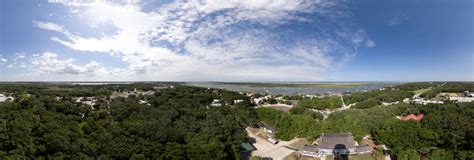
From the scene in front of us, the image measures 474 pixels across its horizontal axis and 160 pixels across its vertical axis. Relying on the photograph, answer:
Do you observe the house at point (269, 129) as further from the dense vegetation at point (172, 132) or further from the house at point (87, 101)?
the house at point (87, 101)

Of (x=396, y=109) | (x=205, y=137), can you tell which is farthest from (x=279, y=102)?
(x=205, y=137)

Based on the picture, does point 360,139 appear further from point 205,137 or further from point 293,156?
point 205,137

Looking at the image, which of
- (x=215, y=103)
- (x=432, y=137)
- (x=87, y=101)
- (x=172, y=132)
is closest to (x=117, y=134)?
(x=172, y=132)

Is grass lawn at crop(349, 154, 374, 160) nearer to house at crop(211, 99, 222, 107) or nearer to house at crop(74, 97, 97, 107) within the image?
house at crop(211, 99, 222, 107)

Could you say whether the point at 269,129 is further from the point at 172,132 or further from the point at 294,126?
the point at 172,132

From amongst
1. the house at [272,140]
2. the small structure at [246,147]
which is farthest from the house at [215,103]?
the small structure at [246,147]

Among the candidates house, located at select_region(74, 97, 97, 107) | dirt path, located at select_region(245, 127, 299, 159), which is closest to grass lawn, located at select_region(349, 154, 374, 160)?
dirt path, located at select_region(245, 127, 299, 159)

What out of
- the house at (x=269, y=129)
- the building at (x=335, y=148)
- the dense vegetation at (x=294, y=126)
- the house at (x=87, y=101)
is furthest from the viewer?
the house at (x=87, y=101)
